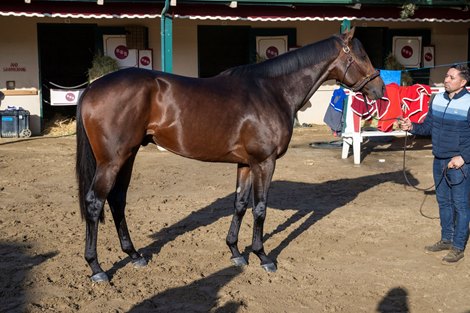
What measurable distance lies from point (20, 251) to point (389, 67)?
438 inches

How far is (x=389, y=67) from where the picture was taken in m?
14.5

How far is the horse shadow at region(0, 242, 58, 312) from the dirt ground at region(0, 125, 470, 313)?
0.05 ft

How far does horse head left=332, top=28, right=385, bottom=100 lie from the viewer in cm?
527

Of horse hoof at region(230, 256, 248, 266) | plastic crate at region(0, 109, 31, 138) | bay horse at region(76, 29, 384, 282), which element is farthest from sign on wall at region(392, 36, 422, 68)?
horse hoof at region(230, 256, 248, 266)

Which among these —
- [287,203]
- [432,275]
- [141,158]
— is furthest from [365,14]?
[432,275]

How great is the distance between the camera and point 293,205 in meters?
7.23

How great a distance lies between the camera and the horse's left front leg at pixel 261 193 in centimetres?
500

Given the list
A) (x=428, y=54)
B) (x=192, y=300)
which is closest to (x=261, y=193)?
(x=192, y=300)

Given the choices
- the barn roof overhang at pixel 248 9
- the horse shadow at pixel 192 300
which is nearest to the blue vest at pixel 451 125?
the horse shadow at pixel 192 300

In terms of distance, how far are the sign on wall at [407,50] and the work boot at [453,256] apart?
10337mm

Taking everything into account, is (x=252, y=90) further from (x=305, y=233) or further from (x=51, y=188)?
(x=51, y=188)

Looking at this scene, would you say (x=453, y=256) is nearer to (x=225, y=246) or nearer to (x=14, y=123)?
(x=225, y=246)

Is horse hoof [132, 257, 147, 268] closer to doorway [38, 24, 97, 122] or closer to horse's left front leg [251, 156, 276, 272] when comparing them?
horse's left front leg [251, 156, 276, 272]

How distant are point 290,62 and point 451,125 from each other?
1.48m
